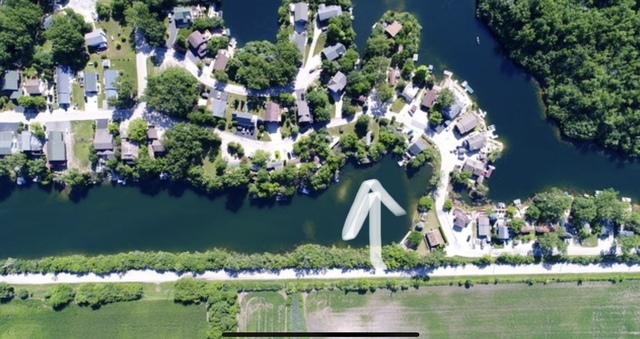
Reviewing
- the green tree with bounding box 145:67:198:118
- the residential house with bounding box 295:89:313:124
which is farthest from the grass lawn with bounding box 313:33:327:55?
the green tree with bounding box 145:67:198:118

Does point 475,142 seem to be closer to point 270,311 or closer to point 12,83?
point 270,311

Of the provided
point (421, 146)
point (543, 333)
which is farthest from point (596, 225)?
point (421, 146)

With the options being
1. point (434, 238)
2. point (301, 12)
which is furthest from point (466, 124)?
point (301, 12)

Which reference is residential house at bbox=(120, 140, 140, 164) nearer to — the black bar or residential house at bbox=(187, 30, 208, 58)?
residential house at bbox=(187, 30, 208, 58)

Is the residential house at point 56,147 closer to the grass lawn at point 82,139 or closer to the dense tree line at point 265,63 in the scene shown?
the grass lawn at point 82,139

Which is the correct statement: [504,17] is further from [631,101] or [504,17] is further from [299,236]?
[299,236]

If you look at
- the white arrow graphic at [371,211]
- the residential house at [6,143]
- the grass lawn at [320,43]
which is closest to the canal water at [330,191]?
the white arrow graphic at [371,211]
